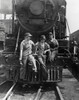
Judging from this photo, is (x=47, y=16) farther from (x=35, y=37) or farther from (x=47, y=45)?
(x=47, y=45)

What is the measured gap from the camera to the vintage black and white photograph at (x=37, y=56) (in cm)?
625

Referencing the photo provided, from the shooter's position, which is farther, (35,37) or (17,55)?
(35,37)

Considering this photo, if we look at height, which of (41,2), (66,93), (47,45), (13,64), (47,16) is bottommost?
(66,93)

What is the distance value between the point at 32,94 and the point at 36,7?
3.24 meters

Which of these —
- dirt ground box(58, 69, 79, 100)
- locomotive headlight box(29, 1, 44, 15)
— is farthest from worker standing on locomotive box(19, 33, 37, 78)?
locomotive headlight box(29, 1, 44, 15)

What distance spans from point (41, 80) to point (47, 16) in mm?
2610

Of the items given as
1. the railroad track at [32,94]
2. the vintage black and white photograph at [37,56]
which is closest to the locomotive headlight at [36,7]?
the vintage black and white photograph at [37,56]

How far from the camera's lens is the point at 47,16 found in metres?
7.63

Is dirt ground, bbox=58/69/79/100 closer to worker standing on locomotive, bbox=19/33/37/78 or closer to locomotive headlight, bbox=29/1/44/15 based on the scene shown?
worker standing on locomotive, bbox=19/33/37/78

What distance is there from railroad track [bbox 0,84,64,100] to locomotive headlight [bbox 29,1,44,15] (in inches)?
110

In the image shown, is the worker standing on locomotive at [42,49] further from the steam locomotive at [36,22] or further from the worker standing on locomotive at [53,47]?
the steam locomotive at [36,22]

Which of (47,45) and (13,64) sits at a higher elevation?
(47,45)

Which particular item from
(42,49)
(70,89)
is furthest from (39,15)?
(70,89)

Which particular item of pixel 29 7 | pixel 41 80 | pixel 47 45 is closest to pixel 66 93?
pixel 41 80
